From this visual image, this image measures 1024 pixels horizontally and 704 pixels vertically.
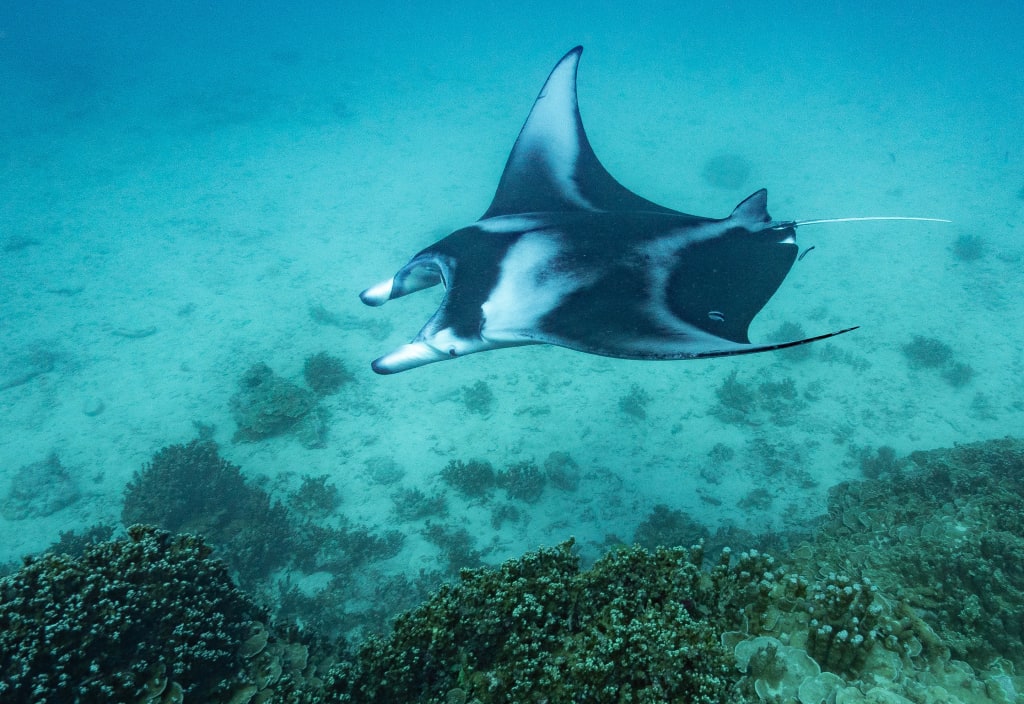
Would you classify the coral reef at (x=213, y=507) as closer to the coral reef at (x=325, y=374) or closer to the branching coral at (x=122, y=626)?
the coral reef at (x=325, y=374)

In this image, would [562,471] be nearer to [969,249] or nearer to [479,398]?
[479,398]

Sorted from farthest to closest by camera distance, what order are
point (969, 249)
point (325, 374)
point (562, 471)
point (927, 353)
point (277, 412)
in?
point (969, 249) → point (927, 353) → point (325, 374) → point (277, 412) → point (562, 471)

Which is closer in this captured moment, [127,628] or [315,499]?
[127,628]

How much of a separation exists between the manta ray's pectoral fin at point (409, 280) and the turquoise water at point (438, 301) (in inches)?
163

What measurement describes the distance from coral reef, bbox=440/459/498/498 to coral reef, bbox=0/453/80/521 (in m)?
6.37

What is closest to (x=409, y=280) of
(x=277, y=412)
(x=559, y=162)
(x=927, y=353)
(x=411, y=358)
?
(x=411, y=358)

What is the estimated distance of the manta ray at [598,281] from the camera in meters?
3.49

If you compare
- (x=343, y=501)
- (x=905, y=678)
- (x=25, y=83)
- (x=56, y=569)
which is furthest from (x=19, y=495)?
(x=25, y=83)

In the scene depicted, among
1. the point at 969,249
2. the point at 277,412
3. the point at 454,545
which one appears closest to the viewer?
the point at 454,545

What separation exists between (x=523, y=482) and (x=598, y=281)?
16.0ft

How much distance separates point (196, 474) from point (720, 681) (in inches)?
330

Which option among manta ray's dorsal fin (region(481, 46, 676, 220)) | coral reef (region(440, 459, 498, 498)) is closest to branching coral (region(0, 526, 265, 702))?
coral reef (region(440, 459, 498, 498))

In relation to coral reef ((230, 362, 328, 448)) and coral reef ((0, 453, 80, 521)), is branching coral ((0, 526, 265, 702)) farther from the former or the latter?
coral reef ((0, 453, 80, 521))

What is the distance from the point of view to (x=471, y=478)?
8.11 meters
